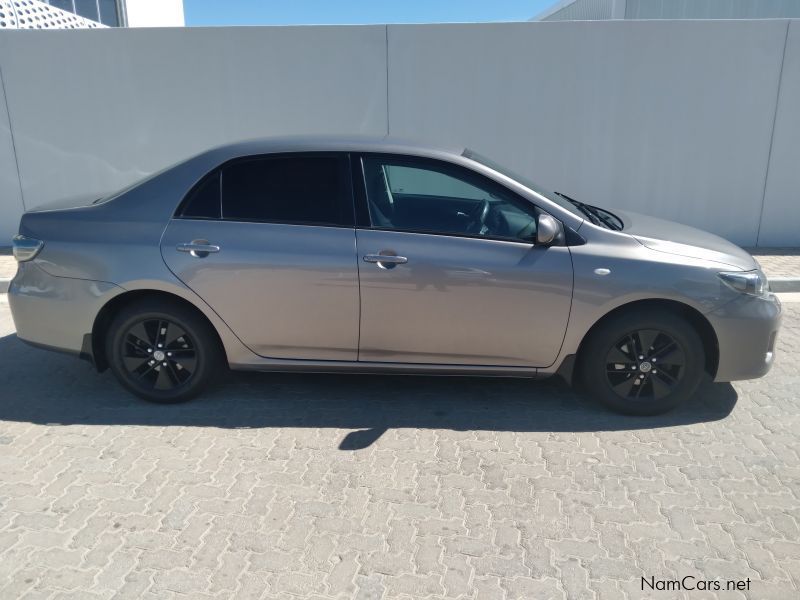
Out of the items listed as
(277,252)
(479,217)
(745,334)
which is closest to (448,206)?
(479,217)

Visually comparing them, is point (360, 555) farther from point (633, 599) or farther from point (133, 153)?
point (133, 153)

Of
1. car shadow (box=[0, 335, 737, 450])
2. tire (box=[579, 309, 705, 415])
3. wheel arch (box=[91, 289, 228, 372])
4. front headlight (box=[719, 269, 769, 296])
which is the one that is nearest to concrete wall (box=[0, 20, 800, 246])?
car shadow (box=[0, 335, 737, 450])

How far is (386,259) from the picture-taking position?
362 cm

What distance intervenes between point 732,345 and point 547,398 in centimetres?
118

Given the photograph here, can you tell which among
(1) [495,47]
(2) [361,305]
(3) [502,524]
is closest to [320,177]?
(2) [361,305]

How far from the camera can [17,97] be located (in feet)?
25.9

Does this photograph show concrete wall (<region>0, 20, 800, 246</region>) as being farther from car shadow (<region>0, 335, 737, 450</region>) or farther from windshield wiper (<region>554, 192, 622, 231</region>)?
car shadow (<region>0, 335, 737, 450</region>)

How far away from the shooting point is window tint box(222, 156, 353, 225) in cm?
378

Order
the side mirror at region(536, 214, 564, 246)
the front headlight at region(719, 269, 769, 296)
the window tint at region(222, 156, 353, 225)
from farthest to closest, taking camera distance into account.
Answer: the window tint at region(222, 156, 353, 225) → the front headlight at region(719, 269, 769, 296) → the side mirror at region(536, 214, 564, 246)

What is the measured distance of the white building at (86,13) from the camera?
39.4 feet

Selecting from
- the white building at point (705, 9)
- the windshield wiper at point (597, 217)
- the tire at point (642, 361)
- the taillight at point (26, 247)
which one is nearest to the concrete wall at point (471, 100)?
the windshield wiper at point (597, 217)

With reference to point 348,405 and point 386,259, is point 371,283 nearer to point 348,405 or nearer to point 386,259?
point 386,259

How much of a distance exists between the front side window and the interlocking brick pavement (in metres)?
1.17

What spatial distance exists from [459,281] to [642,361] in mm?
1256
